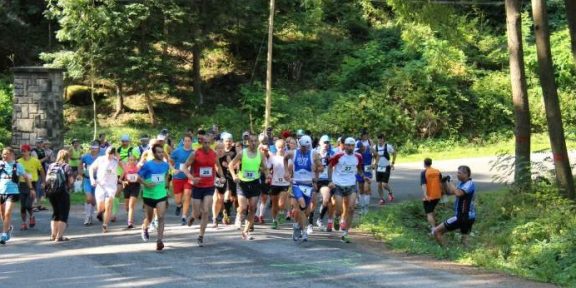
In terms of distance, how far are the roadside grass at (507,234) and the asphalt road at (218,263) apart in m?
0.53

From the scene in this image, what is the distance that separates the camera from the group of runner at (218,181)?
39.9 ft

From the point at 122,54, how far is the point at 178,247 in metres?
19.3

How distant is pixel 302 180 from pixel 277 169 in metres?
0.78

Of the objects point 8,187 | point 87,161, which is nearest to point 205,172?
point 8,187

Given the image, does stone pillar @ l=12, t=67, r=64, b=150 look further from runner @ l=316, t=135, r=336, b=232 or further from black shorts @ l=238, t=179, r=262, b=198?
black shorts @ l=238, t=179, r=262, b=198

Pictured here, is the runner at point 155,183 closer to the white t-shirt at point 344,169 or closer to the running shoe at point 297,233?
the running shoe at point 297,233

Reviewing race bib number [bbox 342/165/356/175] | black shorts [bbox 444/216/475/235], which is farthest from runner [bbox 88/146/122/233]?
black shorts [bbox 444/216/475/235]

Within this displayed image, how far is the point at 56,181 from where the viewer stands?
1253cm

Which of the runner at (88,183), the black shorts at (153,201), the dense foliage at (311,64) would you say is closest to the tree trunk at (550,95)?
the black shorts at (153,201)

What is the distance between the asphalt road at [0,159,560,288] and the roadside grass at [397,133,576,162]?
55.6 ft

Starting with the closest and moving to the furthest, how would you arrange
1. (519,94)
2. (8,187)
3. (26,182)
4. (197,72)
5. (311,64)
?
(8,187) → (26,182) → (519,94) → (197,72) → (311,64)

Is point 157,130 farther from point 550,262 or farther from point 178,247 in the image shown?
point 550,262

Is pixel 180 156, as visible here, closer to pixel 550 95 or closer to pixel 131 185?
pixel 131 185

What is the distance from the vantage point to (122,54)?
2977cm
